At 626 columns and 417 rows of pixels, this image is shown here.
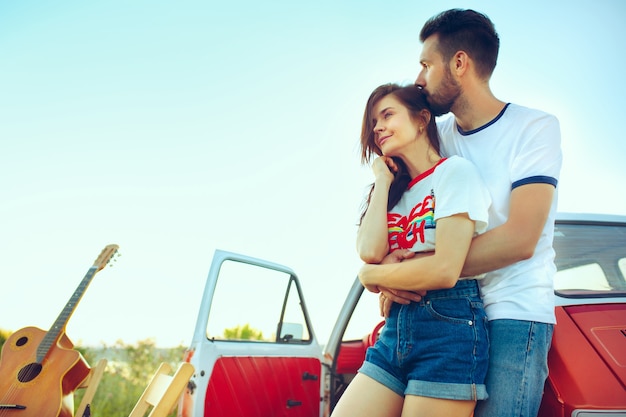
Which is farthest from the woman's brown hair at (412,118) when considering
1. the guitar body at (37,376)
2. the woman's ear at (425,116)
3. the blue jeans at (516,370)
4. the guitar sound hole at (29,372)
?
the guitar sound hole at (29,372)

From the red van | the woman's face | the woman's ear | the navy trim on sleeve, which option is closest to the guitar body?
the red van

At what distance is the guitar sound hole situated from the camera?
3.39m

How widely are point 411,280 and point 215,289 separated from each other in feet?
4.80

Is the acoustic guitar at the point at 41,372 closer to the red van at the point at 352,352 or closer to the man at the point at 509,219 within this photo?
the red van at the point at 352,352

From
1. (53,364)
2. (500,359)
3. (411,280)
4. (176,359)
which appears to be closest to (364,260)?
(411,280)

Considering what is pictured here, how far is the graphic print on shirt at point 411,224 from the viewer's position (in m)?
1.47

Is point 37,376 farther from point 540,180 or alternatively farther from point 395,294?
point 540,180

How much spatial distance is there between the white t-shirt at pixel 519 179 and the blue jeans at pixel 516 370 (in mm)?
43

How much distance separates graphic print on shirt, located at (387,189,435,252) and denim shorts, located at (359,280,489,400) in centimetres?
19

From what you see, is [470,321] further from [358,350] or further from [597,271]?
[358,350]

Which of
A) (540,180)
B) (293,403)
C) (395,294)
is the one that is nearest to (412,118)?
(540,180)

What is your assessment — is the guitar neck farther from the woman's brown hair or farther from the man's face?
the man's face

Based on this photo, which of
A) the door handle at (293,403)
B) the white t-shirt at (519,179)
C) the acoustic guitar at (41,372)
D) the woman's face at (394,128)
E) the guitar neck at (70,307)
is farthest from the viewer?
the guitar neck at (70,307)

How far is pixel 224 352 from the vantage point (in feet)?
8.14
